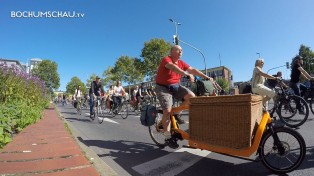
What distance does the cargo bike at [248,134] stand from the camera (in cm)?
346

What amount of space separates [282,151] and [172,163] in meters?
1.52

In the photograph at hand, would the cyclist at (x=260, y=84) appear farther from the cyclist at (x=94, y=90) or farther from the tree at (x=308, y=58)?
the tree at (x=308, y=58)

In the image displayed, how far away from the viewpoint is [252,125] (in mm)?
3516

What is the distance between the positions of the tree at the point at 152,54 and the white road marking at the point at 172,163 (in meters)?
→ 51.3

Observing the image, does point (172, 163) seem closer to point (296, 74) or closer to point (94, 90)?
point (296, 74)

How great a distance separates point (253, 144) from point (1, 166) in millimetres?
3052

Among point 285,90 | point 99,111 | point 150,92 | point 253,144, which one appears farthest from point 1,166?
point 150,92

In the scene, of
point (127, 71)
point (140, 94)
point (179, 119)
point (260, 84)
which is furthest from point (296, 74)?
point (127, 71)

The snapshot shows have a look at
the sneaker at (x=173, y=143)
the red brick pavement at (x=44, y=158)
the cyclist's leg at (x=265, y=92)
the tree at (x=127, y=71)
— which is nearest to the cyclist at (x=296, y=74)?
the cyclist's leg at (x=265, y=92)

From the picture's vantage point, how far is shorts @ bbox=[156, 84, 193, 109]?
A: 16.4 ft

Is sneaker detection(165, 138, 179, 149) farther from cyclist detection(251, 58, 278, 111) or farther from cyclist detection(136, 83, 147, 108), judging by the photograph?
cyclist detection(136, 83, 147, 108)

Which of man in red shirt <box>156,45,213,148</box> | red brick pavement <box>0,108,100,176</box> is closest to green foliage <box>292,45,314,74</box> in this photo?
man in red shirt <box>156,45,213,148</box>

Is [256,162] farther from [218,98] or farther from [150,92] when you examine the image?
[150,92]

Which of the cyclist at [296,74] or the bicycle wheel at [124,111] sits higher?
the cyclist at [296,74]
